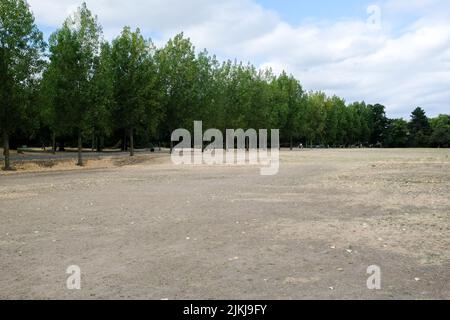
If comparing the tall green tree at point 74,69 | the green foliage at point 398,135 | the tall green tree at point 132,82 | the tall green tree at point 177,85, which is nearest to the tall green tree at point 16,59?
the tall green tree at point 74,69

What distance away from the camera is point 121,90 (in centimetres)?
4984

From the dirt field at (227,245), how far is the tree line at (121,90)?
19.1 meters

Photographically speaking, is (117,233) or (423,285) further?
(117,233)

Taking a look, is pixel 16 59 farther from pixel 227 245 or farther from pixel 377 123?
pixel 377 123

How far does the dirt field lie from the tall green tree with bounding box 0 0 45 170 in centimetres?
1746

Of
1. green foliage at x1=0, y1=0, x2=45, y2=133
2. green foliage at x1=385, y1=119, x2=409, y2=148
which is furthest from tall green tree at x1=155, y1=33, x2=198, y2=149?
green foliage at x1=385, y1=119, x2=409, y2=148

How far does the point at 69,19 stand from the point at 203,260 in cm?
3764

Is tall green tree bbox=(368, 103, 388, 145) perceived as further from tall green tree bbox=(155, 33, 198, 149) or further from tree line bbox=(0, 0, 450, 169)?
tall green tree bbox=(155, 33, 198, 149)

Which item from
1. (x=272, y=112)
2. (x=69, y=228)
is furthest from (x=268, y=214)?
(x=272, y=112)

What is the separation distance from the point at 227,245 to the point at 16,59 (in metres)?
29.7

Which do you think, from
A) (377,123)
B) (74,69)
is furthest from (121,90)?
(377,123)

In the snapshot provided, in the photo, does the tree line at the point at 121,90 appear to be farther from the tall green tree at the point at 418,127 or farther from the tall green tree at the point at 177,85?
the tall green tree at the point at 418,127
